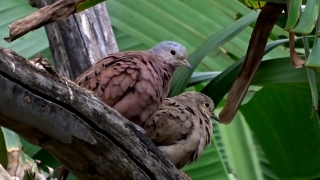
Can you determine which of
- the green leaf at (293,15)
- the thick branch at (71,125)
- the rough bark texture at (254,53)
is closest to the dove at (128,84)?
the rough bark texture at (254,53)

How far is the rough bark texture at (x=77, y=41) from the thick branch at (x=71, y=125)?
0.91 meters

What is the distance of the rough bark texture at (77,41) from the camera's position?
256cm

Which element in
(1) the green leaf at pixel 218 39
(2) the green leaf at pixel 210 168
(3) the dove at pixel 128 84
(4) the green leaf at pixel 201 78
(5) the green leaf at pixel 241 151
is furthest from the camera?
(5) the green leaf at pixel 241 151

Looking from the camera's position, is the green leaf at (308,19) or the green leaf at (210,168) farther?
the green leaf at (210,168)

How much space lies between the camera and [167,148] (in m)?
2.20

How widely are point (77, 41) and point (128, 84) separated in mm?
500

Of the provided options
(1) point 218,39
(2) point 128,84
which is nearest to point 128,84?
(2) point 128,84

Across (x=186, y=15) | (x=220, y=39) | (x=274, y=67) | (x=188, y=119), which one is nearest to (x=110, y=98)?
(x=188, y=119)

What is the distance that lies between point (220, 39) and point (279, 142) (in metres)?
0.81

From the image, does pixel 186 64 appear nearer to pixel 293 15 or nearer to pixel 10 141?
pixel 10 141

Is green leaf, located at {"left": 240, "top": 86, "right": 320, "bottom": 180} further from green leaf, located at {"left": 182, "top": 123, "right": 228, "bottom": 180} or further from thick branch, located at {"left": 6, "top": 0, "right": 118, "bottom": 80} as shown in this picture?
thick branch, located at {"left": 6, "top": 0, "right": 118, "bottom": 80}

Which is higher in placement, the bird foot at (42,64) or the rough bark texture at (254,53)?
the bird foot at (42,64)

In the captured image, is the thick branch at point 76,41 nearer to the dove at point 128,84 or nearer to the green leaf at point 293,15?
the dove at point 128,84

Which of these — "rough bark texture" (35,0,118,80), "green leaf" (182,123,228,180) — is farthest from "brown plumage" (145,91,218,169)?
"green leaf" (182,123,228,180)
